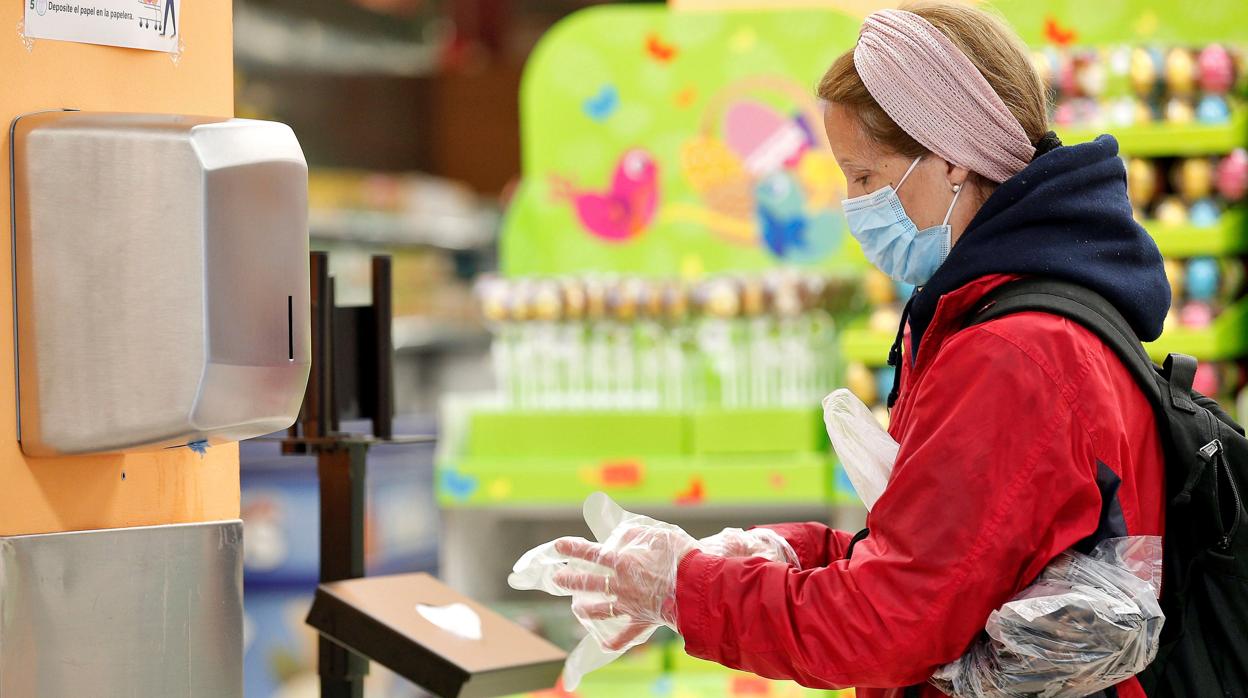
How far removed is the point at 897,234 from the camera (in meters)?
1.57

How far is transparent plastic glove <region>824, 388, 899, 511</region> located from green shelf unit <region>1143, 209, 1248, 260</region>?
277 centimetres

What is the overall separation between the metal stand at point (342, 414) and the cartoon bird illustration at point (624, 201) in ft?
8.89

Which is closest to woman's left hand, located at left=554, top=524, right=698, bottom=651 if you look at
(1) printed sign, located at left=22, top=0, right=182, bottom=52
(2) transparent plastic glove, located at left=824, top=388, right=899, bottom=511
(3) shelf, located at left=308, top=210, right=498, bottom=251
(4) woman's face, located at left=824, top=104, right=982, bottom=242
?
(2) transparent plastic glove, located at left=824, top=388, right=899, bottom=511

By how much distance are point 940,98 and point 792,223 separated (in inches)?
124

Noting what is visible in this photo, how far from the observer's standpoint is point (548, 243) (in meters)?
4.81

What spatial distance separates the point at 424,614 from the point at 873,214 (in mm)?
849

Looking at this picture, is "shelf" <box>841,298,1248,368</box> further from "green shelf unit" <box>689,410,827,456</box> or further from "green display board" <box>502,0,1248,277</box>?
"green display board" <box>502,0,1248,277</box>

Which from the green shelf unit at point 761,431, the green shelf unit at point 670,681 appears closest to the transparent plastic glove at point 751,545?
the green shelf unit at point 670,681

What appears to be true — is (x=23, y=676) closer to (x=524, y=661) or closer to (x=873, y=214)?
(x=524, y=661)

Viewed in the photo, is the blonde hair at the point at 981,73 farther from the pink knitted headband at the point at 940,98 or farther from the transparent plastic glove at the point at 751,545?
the transparent plastic glove at the point at 751,545

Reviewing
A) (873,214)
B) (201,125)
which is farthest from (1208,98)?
(201,125)

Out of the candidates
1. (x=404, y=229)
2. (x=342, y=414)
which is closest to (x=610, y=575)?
(x=342, y=414)

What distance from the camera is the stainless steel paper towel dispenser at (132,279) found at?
136 centimetres

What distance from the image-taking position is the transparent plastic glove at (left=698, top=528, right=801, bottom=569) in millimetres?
1614
